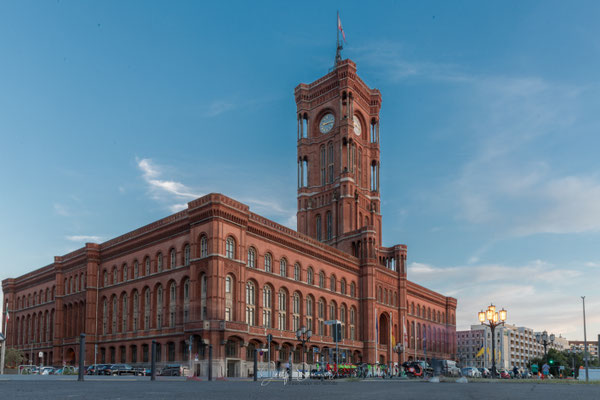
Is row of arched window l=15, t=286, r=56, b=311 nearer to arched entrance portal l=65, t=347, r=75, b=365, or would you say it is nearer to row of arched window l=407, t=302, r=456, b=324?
arched entrance portal l=65, t=347, r=75, b=365

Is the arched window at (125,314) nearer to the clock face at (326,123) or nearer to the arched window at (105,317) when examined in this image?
the arched window at (105,317)

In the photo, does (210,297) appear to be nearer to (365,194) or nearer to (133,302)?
(133,302)

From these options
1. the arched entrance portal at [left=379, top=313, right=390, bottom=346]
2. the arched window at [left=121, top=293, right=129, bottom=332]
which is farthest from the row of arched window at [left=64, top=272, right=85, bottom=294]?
the arched entrance portal at [left=379, top=313, right=390, bottom=346]

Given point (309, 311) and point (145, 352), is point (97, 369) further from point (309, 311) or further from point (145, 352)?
point (309, 311)

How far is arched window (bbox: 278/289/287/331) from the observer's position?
68625mm

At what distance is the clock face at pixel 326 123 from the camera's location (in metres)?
98.5

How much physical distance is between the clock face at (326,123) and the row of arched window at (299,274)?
27.8m

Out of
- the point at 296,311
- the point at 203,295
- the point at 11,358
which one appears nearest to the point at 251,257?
the point at 203,295

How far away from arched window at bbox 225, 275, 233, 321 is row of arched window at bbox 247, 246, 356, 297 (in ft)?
13.7

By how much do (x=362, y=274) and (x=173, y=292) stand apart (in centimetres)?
3090

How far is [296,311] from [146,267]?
59.8 ft

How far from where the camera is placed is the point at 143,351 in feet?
217

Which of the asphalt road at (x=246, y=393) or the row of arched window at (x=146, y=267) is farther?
the row of arched window at (x=146, y=267)

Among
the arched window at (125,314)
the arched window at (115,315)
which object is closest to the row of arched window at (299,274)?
the arched window at (125,314)
